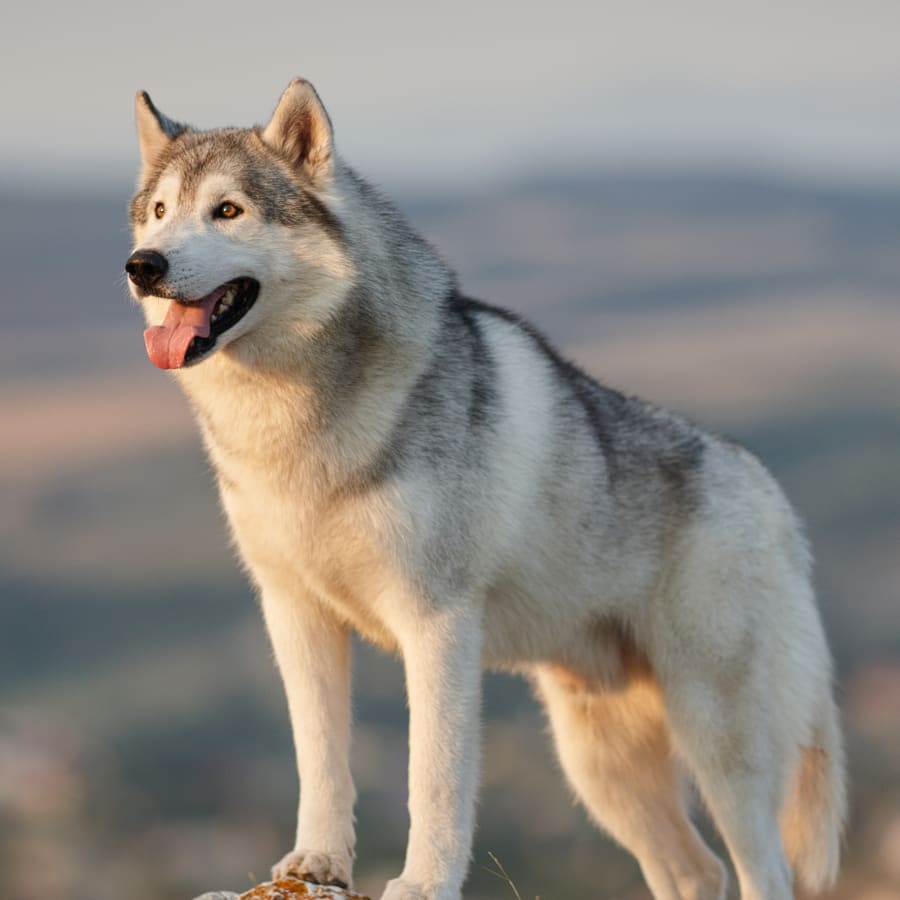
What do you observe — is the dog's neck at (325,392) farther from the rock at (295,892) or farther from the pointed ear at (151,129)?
the rock at (295,892)

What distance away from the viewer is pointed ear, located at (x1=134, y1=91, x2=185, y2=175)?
5.77m

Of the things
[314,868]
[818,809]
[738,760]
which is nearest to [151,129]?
[314,868]

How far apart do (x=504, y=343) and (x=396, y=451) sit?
0.91m

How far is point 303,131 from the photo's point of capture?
17.9 ft

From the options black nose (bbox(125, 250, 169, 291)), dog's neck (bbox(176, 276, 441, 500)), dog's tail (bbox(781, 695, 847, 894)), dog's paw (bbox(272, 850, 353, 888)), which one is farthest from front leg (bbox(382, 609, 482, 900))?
dog's tail (bbox(781, 695, 847, 894))

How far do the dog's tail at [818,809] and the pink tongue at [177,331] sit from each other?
364 cm

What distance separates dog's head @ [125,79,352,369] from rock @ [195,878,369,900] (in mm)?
2011

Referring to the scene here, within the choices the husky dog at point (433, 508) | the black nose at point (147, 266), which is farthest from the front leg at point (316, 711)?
→ the black nose at point (147, 266)

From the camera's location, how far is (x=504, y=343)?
19.8ft

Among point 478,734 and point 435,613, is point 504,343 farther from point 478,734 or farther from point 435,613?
point 478,734

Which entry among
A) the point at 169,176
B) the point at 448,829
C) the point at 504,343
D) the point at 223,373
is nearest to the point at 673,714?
the point at 448,829

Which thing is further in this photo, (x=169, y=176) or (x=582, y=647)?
(x=582, y=647)

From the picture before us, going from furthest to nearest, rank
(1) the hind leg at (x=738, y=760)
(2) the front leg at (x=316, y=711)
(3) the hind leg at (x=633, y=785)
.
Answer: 1. (3) the hind leg at (x=633, y=785)
2. (1) the hind leg at (x=738, y=760)
3. (2) the front leg at (x=316, y=711)

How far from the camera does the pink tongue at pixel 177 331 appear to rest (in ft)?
16.8
